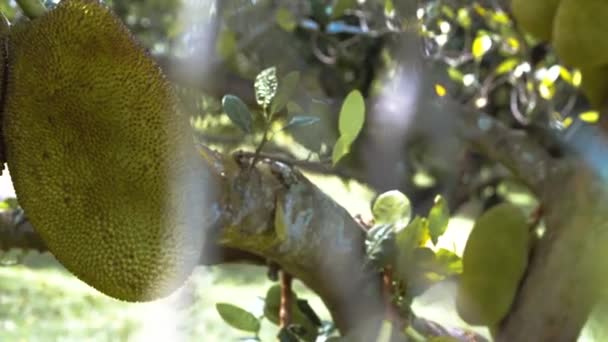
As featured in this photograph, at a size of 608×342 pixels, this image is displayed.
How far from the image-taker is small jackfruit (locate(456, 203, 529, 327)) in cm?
99

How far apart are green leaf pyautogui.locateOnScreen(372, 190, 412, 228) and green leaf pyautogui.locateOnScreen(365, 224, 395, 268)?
0.10 ft

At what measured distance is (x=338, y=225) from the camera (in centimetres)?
72

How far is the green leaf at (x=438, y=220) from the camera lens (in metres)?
0.77

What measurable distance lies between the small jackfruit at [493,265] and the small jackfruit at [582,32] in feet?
0.78

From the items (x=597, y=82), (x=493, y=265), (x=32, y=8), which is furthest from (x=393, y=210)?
(x=597, y=82)

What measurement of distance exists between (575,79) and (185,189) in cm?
109

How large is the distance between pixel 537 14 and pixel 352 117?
0.60 m

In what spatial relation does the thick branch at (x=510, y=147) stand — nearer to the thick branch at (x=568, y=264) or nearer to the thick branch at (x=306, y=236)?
the thick branch at (x=568, y=264)

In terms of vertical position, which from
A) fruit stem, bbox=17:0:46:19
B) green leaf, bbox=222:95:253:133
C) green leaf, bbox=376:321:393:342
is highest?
fruit stem, bbox=17:0:46:19

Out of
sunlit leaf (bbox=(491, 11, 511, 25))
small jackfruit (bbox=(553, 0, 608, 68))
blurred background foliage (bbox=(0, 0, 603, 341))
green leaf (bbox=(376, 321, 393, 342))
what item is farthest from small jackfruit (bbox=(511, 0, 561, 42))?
green leaf (bbox=(376, 321, 393, 342))

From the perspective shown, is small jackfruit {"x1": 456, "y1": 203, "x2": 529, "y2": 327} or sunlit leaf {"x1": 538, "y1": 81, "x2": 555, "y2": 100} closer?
small jackfruit {"x1": 456, "y1": 203, "x2": 529, "y2": 327}

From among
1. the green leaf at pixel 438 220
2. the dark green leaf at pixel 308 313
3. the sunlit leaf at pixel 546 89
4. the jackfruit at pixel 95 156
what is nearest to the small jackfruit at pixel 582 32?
the sunlit leaf at pixel 546 89

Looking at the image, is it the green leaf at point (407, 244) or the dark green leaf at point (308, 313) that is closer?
the green leaf at point (407, 244)

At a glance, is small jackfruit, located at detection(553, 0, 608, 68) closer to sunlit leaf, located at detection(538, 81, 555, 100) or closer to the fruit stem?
sunlit leaf, located at detection(538, 81, 555, 100)
